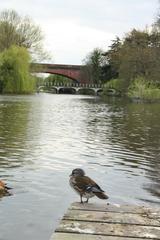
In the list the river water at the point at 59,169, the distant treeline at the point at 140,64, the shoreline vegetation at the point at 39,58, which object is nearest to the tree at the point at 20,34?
the shoreline vegetation at the point at 39,58

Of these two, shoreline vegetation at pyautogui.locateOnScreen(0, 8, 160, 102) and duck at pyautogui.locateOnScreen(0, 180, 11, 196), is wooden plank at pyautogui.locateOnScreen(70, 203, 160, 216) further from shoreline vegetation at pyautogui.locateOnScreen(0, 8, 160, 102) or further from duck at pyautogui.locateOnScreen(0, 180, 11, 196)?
shoreline vegetation at pyautogui.locateOnScreen(0, 8, 160, 102)

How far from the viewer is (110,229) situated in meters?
5.29

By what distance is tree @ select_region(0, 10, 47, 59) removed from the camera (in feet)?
248

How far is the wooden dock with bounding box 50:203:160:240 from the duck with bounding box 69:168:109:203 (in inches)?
9.5

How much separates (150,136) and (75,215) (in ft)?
51.7

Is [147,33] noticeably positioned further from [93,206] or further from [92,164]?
[93,206]

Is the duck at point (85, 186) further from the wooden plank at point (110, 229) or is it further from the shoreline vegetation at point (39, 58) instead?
the shoreline vegetation at point (39, 58)

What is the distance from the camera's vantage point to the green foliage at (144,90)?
65.1 m

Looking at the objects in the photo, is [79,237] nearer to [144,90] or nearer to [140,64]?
[144,90]

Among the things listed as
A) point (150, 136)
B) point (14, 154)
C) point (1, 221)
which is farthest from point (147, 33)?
point (1, 221)

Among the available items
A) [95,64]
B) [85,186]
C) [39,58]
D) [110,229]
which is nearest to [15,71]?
[39,58]

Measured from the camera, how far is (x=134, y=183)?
36.9 feet

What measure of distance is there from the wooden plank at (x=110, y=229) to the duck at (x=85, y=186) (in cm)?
112

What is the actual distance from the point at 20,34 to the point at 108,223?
73.7 m
